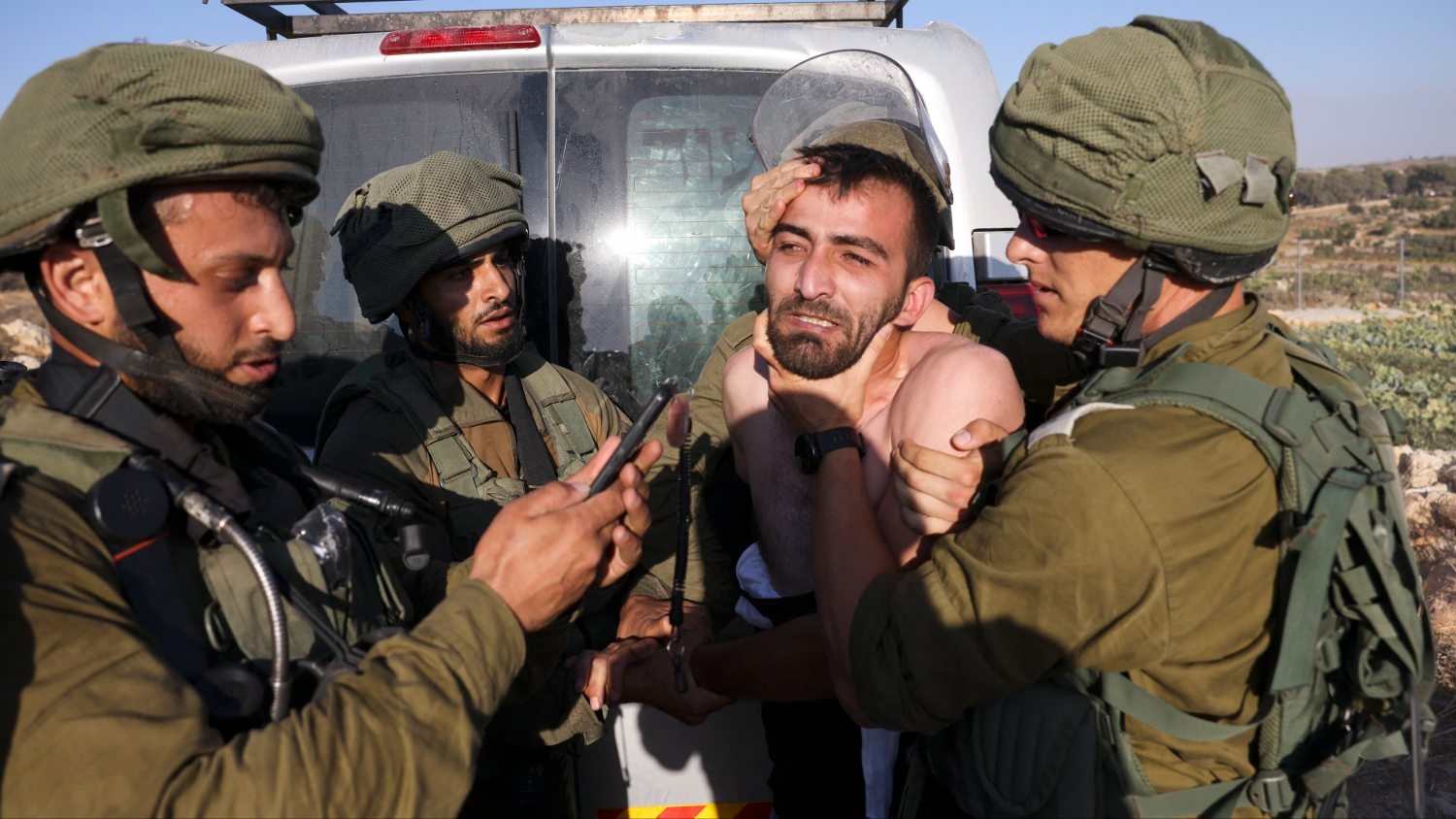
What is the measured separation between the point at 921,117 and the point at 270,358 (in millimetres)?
1922

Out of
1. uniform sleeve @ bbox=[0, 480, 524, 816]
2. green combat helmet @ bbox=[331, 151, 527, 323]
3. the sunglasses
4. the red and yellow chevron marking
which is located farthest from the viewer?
green combat helmet @ bbox=[331, 151, 527, 323]

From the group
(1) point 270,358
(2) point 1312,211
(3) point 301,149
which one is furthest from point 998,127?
(2) point 1312,211

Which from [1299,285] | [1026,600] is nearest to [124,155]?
[1026,600]

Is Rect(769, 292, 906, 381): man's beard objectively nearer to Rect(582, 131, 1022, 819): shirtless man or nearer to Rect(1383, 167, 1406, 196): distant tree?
Rect(582, 131, 1022, 819): shirtless man

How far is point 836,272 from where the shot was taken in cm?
284

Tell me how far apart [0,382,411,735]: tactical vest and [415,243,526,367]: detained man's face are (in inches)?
49.1

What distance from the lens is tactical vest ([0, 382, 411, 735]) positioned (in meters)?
1.67

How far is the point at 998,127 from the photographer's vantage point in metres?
2.33

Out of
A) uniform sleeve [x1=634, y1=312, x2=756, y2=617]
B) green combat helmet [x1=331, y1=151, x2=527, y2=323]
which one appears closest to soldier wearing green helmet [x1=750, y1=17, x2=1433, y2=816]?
uniform sleeve [x1=634, y1=312, x2=756, y2=617]

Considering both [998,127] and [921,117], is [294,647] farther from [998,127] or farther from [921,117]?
[921,117]

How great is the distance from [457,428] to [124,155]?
1.37 m

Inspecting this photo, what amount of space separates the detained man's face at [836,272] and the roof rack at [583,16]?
136 cm

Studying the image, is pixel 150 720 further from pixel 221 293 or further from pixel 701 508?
pixel 701 508

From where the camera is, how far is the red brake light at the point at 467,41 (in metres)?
3.25
